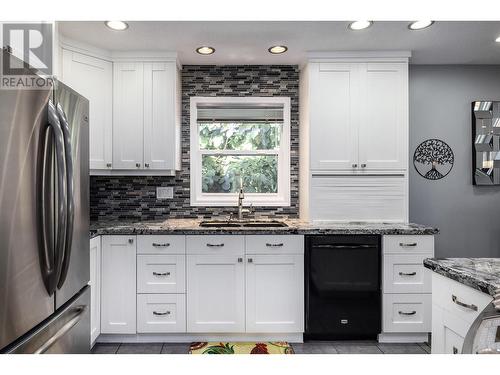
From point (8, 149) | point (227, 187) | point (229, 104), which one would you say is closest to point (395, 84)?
point (229, 104)

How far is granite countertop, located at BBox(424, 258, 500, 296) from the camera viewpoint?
104cm

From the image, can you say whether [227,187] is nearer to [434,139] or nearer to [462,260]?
[434,139]

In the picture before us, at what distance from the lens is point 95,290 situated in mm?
2404

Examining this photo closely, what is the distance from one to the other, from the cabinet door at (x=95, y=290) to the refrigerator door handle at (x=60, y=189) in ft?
4.19

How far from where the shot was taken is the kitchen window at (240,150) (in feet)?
10.5

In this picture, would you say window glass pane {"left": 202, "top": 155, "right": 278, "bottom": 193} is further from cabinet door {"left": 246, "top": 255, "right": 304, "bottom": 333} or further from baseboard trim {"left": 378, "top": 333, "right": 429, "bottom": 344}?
baseboard trim {"left": 378, "top": 333, "right": 429, "bottom": 344}

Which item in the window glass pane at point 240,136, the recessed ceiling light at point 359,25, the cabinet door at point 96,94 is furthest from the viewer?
the window glass pane at point 240,136

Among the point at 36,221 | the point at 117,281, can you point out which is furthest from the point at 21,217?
the point at 117,281

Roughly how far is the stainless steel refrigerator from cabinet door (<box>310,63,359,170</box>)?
6.49 ft

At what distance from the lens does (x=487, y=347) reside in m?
0.65

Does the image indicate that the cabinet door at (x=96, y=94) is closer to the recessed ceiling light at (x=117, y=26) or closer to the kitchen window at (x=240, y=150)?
the recessed ceiling light at (x=117, y=26)

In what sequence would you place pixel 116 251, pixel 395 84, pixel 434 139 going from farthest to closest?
1. pixel 434 139
2. pixel 395 84
3. pixel 116 251

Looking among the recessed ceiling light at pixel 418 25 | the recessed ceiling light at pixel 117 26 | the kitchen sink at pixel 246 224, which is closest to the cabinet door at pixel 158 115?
the recessed ceiling light at pixel 117 26
